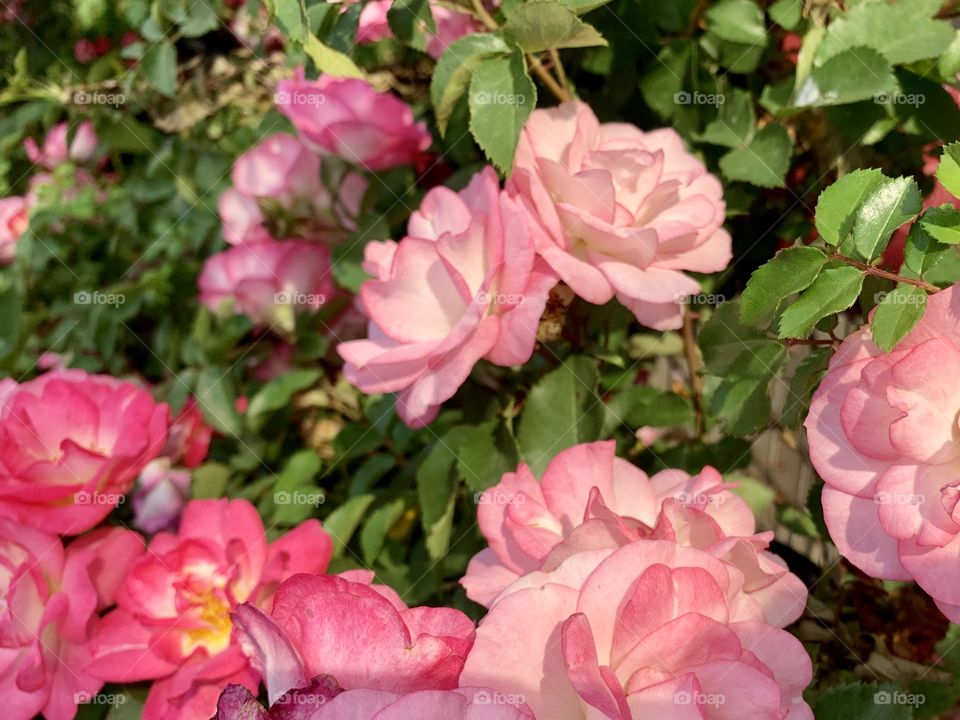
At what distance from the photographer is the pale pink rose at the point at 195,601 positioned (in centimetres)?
66

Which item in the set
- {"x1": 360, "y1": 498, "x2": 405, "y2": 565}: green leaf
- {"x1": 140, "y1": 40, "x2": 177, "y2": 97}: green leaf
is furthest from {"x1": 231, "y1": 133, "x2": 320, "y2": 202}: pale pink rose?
{"x1": 360, "y1": 498, "x2": 405, "y2": 565}: green leaf

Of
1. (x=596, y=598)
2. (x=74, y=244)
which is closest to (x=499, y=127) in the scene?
(x=596, y=598)

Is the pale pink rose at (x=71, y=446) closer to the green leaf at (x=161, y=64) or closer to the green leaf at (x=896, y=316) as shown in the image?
the green leaf at (x=161, y=64)

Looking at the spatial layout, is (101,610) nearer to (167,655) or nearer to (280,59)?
(167,655)

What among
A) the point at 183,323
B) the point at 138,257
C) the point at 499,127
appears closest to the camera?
the point at 499,127

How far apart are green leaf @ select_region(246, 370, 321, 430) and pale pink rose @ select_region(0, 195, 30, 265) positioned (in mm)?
866

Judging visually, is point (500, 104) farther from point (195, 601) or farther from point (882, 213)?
point (195, 601)

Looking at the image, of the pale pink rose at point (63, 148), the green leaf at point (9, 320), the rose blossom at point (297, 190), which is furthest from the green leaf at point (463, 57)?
the pale pink rose at point (63, 148)

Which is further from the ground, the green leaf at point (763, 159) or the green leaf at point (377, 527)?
the green leaf at point (763, 159)

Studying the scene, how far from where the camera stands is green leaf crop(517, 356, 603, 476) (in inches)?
30.6

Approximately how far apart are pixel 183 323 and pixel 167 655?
31.5 inches

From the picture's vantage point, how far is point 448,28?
89 cm

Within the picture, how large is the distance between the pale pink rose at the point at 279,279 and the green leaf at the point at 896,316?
2.65ft

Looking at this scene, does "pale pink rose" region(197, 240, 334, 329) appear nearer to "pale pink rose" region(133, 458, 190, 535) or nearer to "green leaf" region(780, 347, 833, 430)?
"pale pink rose" region(133, 458, 190, 535)
